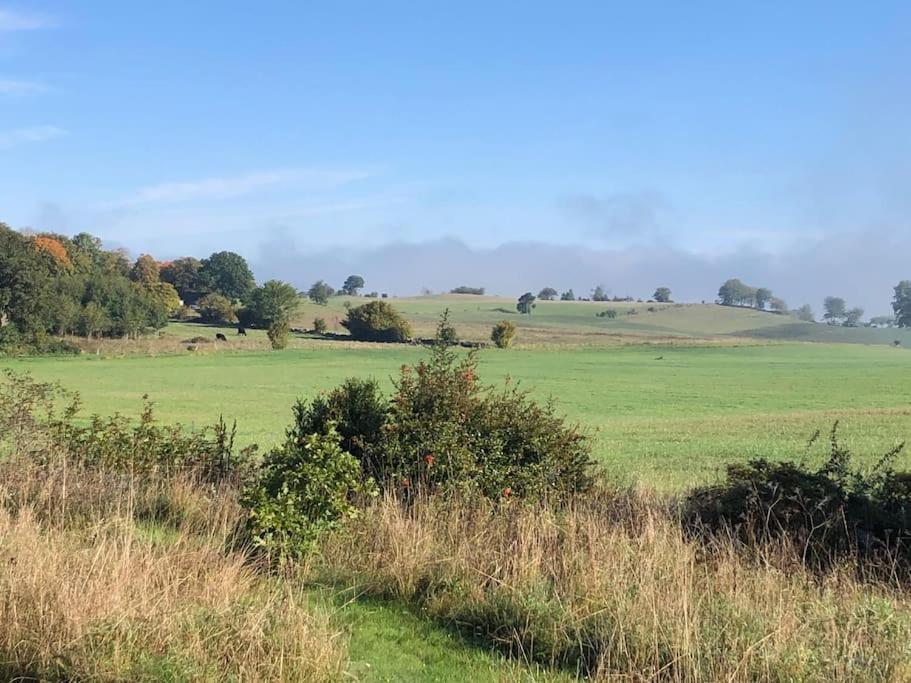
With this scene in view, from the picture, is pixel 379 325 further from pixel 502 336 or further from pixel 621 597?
pixel 621 597

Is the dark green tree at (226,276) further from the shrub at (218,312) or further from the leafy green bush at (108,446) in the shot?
the leafy green bush at (108,446)

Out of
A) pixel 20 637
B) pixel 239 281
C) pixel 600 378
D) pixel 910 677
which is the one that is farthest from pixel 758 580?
pixel 239 281

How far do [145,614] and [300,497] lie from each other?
2.32 m

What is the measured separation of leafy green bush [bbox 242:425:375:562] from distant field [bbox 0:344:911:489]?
7.24 meters

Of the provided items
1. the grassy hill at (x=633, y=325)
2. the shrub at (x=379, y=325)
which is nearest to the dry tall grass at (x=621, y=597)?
the shrub at (x=379, y=325)

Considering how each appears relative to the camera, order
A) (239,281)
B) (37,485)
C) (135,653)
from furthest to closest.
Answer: (239,281), (37,485), (135,653)

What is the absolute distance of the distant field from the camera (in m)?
25.1

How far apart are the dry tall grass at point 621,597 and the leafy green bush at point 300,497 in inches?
11.5

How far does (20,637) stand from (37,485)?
13.8 feet

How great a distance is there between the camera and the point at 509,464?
364 inches

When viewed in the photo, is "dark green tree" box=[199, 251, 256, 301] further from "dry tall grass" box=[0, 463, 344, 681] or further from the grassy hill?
"dry tall grass" box=[0, 463, 344, 681]

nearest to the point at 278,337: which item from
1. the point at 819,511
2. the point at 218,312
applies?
the point at 218,312

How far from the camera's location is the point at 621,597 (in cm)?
521

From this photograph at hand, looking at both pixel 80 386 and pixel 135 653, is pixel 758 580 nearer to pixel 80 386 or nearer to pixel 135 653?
pixel 135 653
